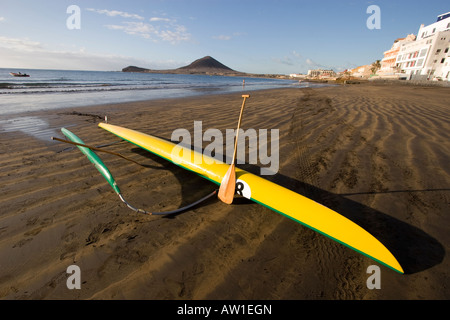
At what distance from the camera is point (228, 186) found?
3.15 metres

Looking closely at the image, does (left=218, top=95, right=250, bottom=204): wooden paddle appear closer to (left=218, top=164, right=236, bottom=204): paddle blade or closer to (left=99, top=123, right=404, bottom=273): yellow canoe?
(left=218, top=164, right=236, bottom=204): paddle blade

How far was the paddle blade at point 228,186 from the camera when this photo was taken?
3096 mm

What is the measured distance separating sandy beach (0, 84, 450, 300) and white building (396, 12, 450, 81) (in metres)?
46.5

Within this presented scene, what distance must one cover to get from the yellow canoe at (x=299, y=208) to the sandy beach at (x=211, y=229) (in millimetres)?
189

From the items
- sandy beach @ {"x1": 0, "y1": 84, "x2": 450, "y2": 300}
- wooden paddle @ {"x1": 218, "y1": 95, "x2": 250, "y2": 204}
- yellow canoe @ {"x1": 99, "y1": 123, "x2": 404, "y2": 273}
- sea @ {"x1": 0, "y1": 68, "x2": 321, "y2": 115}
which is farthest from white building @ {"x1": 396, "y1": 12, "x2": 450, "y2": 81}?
wooden paddle @ {"x1": 218, "y1": 95, "x2": 250, "y2": 204}

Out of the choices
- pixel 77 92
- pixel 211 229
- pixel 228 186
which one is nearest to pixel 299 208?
pixel 228 186

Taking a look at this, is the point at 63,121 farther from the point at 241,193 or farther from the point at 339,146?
the point at 339,146

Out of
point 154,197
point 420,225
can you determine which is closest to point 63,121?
point 154,197

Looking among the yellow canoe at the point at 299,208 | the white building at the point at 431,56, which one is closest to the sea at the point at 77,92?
the yellow canoe at the point at 299,208

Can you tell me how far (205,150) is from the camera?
17.3 feet

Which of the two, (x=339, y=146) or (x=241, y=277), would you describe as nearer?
(x=241, y=277)

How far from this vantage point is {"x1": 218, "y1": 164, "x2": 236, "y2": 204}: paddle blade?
3.10m
